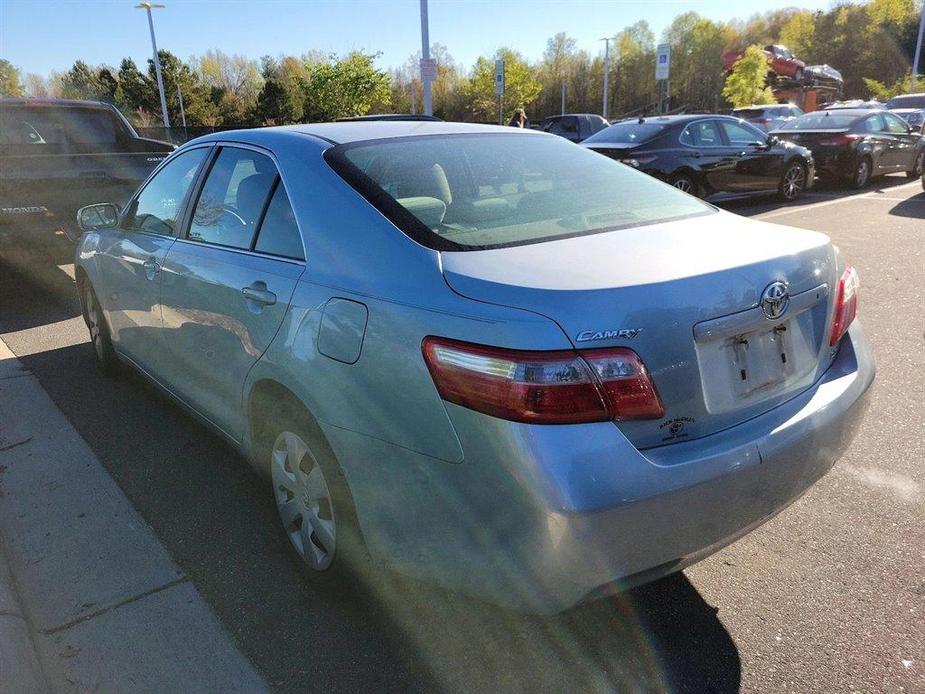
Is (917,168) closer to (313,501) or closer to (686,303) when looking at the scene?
(686,303)

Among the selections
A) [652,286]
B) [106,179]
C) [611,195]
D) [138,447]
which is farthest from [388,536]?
[106,179]

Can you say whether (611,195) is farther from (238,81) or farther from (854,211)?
(238,81)

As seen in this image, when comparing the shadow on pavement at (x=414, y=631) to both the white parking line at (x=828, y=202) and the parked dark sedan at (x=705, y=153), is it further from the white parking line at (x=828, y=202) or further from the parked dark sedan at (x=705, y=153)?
the white parking line at (x=828, y=202)

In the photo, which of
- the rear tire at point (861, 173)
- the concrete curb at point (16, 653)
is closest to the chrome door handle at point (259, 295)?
the concrete curb at point (16, 653)

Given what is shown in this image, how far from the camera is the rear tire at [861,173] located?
1356cm

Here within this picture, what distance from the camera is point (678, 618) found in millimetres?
2453

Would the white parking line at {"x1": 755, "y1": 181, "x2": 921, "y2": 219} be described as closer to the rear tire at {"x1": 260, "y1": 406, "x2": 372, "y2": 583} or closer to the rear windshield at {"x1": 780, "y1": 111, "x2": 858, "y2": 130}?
the rear windshield at {"x1": 780, "y1": 111, "x2": 858, "y2": 130}

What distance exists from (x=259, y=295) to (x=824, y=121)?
1482cm

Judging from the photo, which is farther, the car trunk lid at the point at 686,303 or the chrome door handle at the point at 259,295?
the chrome door handle at the point at 259,295

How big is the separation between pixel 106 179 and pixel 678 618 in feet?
22.8

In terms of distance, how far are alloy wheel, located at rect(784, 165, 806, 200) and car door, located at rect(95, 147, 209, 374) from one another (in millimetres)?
11007

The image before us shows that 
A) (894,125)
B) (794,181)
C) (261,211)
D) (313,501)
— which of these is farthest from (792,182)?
(313,501)

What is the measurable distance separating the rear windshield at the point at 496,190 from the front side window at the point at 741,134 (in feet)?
30.2

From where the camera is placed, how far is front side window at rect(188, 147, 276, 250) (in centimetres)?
281
